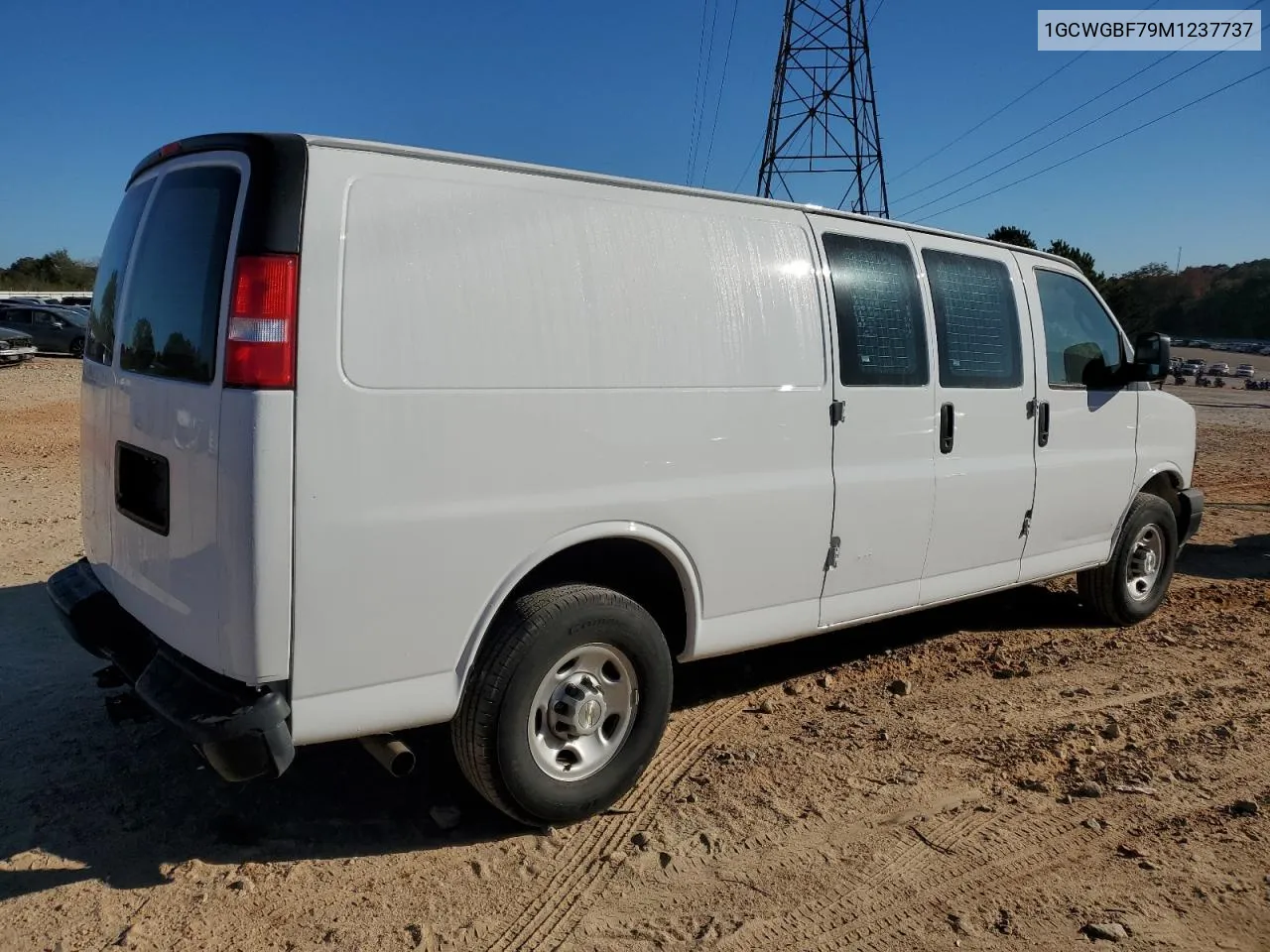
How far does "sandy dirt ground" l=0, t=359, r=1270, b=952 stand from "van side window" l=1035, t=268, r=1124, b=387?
1674mm

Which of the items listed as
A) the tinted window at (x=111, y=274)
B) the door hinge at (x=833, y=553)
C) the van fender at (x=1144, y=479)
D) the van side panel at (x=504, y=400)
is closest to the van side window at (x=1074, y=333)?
the van fender at (x=1144, y=479)

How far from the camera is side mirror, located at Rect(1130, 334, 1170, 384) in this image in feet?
19.0

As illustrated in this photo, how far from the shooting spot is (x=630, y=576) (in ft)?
12.8

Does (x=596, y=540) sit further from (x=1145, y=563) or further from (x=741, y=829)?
(x=1145, y=563)

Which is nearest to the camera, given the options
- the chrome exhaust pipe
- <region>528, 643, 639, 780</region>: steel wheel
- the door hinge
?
the chrome exhaust pipe

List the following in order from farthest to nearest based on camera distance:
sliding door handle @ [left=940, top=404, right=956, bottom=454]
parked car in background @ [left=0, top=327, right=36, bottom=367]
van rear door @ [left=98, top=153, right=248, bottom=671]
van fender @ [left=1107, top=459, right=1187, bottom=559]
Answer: parked car in background @ [left=0, top=327, right=36, bottom=367]
van fender @ [left=1107, top=459, right=1187, bottom=559]
sliding door handle @ [left=940, top=404, right=956, bottom=454]
van rear door @ [left=98, top=153, right=248, bottom=671]

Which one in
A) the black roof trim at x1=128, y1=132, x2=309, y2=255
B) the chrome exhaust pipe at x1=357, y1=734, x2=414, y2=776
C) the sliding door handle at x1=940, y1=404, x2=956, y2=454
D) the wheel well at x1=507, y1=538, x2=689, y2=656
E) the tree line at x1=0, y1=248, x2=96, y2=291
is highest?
the tree line at x1=0, y1=248, x2=96, y2=291

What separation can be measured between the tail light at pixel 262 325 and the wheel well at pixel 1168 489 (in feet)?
18.4

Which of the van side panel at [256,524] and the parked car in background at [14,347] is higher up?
the parked car in background at [14,347]

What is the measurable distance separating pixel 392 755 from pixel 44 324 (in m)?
30.3

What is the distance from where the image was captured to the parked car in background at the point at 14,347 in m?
24.3

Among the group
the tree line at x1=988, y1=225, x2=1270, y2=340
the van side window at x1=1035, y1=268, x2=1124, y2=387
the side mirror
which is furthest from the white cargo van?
the tree line at x1=988, y1=225, x2=1270, y2=340

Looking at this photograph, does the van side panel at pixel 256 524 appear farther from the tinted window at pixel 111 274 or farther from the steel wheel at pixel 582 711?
the tinted window at pixel 111 274

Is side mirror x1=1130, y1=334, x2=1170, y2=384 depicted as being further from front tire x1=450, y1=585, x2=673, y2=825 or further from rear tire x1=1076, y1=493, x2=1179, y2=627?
front tire x1=450, y1=585, x2=673, y2=825
